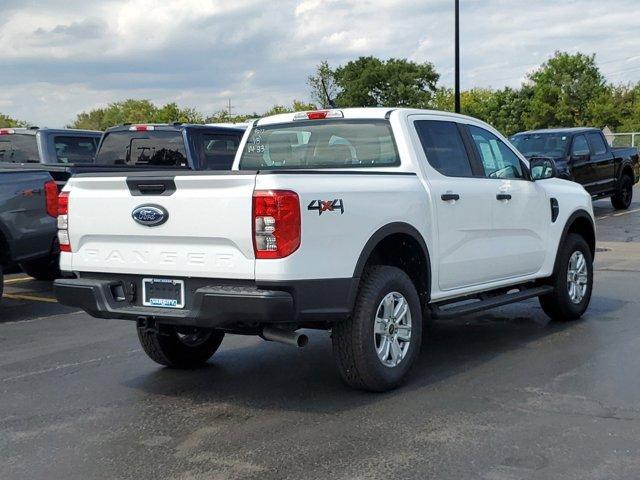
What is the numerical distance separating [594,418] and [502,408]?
1.78 ft

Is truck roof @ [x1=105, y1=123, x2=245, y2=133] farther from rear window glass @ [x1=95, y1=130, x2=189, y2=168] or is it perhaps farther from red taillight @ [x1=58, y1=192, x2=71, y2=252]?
red taillight @ [x1=58, y1=192, x2=71, y2=252]

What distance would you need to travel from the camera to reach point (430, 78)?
7400 centimetres

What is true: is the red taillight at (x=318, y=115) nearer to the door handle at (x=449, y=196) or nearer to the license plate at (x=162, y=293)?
the door handle at (x=449, y=196)

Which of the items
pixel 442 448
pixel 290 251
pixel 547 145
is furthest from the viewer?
pixel 547 145

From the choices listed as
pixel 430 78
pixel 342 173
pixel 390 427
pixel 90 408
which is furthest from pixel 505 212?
pixel 430 78

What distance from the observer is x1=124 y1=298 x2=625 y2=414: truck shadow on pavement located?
18.2ft

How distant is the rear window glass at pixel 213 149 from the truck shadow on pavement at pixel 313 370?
14.3 ft

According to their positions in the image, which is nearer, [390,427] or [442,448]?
[442,448]

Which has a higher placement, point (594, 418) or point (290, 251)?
point (290, 251)

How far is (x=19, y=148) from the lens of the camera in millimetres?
12906

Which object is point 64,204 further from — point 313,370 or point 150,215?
point 313,370

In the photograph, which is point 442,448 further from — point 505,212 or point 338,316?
point 505,212

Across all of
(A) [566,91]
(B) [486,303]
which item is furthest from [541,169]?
(A) [566,91]

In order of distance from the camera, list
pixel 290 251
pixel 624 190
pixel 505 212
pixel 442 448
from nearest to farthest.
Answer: pixel 442 448 < pixel 290 251 < pixel 505 212 < pixel 624 190
